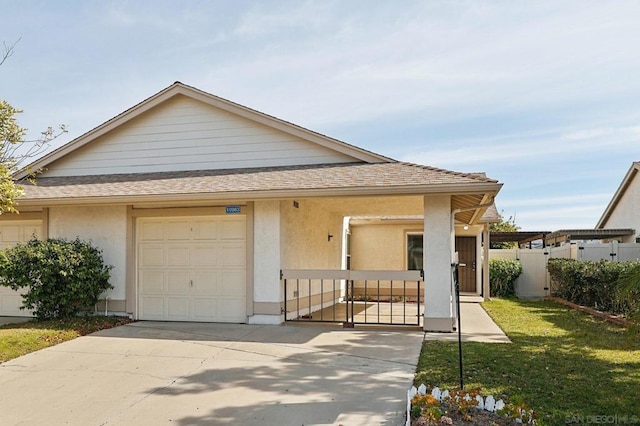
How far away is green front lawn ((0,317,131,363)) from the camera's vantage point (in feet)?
26.8

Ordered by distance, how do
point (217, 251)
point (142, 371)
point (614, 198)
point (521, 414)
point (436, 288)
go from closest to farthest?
point (521, 414)
point (142, 371)
point (436, 288)
point (217, 251)
point (614, 198)

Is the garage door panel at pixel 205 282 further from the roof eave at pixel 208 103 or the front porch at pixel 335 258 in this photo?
the roof eave at pixel 208 103

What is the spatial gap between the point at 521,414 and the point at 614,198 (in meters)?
26.1

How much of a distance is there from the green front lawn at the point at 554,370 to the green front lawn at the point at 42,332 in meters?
6.17

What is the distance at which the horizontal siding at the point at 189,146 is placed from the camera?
39.5ft

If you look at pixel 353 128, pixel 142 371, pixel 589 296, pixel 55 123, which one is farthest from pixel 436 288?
pixel 353 128

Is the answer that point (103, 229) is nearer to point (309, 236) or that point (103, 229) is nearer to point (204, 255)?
point (204, 255)

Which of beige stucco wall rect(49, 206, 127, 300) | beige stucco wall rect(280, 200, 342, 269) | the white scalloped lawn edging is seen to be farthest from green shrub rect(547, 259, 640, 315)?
beige stucco wall rect(49, 206, 127, 300)

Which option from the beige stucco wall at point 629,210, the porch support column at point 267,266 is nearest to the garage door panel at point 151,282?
the porch support column at point 267,266

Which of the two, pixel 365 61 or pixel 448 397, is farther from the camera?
pixel 365 61

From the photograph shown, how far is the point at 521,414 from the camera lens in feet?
14.5

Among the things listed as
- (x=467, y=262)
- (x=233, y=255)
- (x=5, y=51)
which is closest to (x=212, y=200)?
(x=233, y=255)

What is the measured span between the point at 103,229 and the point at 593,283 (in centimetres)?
1205

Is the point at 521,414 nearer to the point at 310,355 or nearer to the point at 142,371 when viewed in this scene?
the point at 310,355
